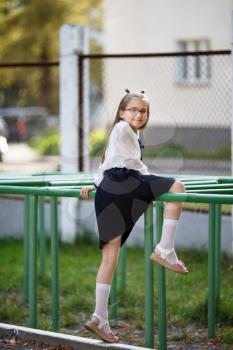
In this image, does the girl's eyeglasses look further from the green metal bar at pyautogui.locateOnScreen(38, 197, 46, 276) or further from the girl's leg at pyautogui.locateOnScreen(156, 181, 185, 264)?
the green metal bar at pyautogui.locateOnScreen(38, 197, 46, 276)

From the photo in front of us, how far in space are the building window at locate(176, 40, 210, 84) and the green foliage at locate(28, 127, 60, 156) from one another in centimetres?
342

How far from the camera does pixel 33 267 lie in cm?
566

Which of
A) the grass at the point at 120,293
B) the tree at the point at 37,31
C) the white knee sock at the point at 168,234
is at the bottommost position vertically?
the grass at the point at 120,293

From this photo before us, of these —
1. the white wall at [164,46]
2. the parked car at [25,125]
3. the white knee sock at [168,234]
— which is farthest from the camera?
the parked car at [25,125]

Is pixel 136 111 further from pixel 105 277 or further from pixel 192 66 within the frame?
pixel 192 66

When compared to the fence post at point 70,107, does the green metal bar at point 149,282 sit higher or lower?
lower

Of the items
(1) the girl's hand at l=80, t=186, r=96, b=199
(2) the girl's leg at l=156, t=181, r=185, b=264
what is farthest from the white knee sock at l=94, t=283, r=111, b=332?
(1) the girl's hand at l=80, t=186, r=96, b=199

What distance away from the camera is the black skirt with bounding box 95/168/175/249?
499 cm

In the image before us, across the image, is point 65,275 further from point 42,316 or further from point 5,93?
point 5,93

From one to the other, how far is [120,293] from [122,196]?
2.22 m

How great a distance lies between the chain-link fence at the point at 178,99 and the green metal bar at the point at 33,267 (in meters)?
9.61

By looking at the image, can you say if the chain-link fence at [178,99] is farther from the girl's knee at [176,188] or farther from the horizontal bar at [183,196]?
the girl's knee at [176,188]

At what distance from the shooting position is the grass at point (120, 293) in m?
6.30

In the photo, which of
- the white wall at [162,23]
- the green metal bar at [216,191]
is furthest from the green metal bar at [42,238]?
the white wall at [162,23]
